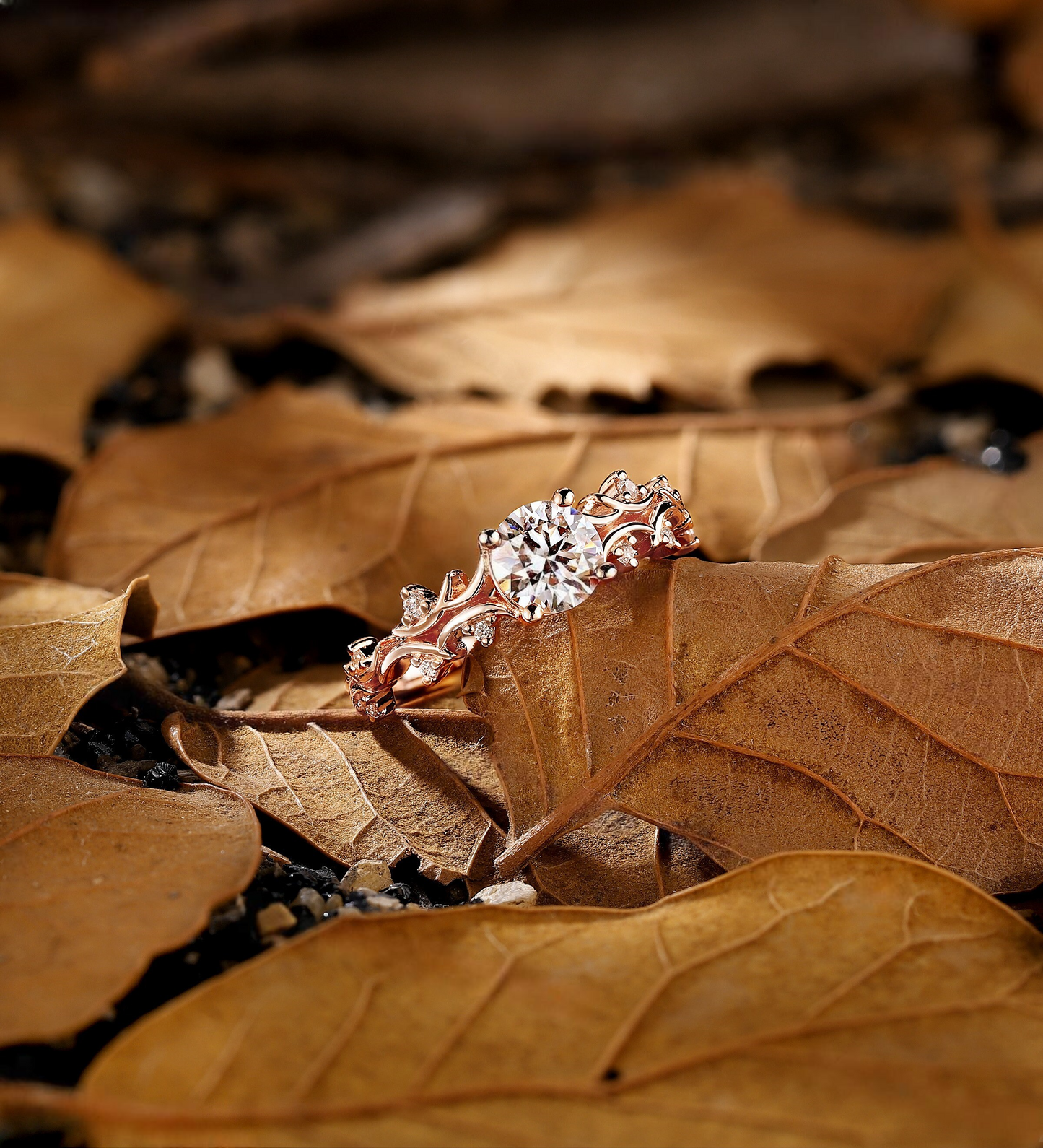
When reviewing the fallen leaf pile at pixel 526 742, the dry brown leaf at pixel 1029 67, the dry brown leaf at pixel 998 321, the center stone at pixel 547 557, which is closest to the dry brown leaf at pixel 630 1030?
the fallen leaf pile at pixel 526 742

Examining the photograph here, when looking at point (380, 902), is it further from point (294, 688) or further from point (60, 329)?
point (60, 329)

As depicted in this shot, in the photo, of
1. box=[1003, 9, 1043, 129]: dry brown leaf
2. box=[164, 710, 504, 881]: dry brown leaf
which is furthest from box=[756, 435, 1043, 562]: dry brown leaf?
box=[1003, 9, 1043, 129]: dry brown leaf

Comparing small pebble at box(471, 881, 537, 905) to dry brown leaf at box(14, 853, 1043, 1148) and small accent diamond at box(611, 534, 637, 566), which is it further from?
small accent diamond at box(611, 534, 637, 566)

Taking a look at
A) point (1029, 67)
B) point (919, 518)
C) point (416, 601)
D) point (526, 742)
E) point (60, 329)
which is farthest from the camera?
Answer: point (1029, 67)

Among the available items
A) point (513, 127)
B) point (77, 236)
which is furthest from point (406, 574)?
point (513, 127)

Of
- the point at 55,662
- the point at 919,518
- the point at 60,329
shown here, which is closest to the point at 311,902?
the point at 55,662

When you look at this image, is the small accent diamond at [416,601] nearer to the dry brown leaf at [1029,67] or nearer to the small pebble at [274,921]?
the small pebble at [274,921]
